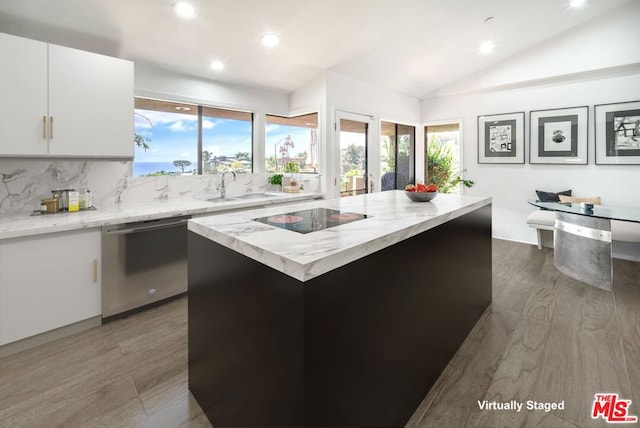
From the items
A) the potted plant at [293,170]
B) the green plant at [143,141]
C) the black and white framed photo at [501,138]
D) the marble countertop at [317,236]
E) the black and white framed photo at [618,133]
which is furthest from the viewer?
the black and white framed photo at [501,138]

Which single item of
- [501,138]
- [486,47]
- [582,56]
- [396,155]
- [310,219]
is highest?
[486,47]

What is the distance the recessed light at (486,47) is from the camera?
429cm

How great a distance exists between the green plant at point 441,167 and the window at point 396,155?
335 millimetres

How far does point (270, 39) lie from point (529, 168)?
14.2 feet

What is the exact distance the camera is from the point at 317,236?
1.36 metres

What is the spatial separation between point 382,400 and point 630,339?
2153 millimetres

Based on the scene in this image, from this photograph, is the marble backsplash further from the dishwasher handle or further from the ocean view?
the dishwasher handle

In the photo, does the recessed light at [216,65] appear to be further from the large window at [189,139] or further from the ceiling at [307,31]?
the large window at [189,139]

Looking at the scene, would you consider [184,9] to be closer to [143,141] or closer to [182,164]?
[143,141]

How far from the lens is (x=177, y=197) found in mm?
3541

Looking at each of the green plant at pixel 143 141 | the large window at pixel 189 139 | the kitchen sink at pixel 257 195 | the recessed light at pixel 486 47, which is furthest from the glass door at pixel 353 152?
the green plant at pixel 143 141

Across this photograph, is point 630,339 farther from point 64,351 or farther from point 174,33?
point 174,33

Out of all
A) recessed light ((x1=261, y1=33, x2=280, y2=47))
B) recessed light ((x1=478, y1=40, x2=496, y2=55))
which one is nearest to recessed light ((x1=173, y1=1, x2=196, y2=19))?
recessed light ((x1=261, y1=33, x2=280, y2=47))

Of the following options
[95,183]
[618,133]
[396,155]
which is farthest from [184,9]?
[618,133]
